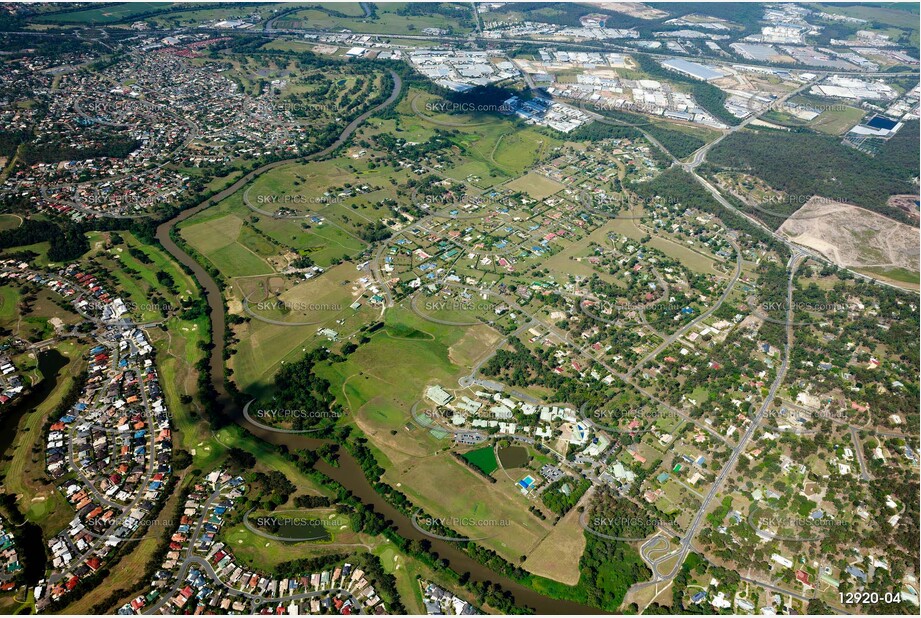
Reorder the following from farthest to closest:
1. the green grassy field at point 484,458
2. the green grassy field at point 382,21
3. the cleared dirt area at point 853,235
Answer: the green grassy field at point 382,21, the cleared dirt area at point 853,235, the green grassy field at point 484,458

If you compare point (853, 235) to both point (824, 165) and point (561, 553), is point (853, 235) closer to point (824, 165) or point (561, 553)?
point (824, 165)

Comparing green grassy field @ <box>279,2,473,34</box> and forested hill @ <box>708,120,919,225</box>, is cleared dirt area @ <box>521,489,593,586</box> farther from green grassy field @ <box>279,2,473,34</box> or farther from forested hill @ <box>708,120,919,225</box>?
green grassy field @ <box>279,2,473,34</box>

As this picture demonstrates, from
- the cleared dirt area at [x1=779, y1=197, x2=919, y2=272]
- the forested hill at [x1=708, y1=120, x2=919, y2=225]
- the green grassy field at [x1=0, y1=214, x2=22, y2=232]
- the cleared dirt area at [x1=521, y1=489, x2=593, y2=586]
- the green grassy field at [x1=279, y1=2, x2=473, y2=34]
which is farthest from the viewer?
the green grassy field at [x1=279, y1=2, x2=473, y2=34]

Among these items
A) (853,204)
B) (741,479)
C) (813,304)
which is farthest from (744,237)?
(741,479)

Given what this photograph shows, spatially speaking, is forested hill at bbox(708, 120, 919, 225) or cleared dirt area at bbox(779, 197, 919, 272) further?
forested hill at bbox(708, 120, 919, 225)

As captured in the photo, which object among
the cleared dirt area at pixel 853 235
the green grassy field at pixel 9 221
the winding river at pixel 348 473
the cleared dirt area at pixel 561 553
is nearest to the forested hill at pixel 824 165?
the cleared dirt area at pixel 853 235

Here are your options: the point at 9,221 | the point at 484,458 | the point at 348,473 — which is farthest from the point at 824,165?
the point at 9,221

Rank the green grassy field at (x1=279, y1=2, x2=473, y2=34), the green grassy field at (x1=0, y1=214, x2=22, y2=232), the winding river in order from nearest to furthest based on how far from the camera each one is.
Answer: the winding river, the green grassy field at (x1=0, y1=214, x2=22, y2=232), the green grassy field at (x1=279, y1=2, x2=473, y2=34)

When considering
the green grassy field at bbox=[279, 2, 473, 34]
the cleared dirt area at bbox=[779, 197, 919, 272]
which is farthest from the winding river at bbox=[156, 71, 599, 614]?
the green grassy field at bbox=[279, 2, 473, 34]

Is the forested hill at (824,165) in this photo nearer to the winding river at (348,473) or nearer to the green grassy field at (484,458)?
the green grassy field at (484,458)
